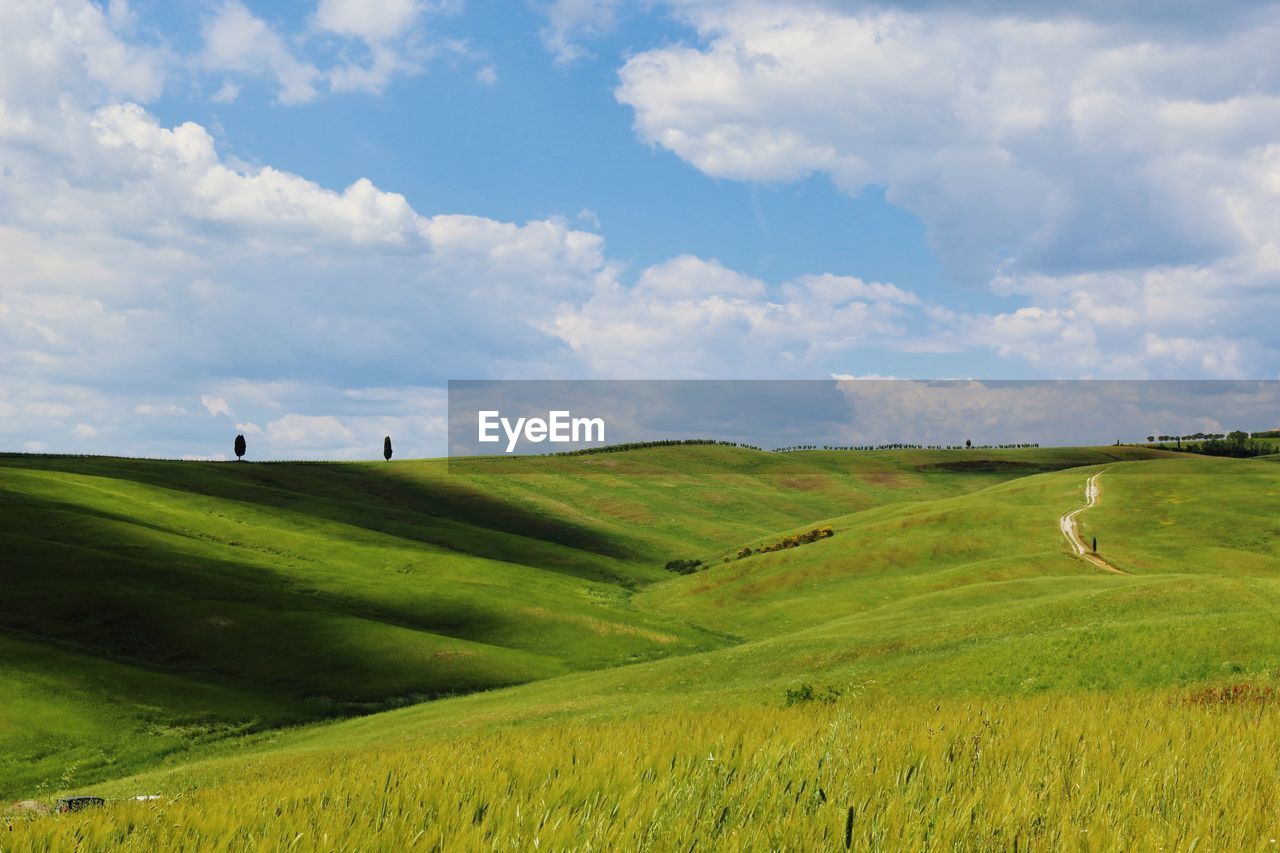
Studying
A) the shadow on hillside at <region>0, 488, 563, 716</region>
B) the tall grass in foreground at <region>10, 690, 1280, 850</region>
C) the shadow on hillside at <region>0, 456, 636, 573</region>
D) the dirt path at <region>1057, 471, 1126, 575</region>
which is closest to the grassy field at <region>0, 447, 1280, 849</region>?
the tall grass in foreground at <region>10, 690, 1280, 850</region>

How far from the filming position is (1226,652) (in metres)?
28.5

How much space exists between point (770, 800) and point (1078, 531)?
87.5 m

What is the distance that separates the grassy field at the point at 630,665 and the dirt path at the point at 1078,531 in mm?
1293

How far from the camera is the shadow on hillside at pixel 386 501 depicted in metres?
115

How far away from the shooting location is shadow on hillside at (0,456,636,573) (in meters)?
115

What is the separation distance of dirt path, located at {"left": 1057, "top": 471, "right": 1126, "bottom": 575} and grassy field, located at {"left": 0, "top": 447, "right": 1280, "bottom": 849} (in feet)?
4.24

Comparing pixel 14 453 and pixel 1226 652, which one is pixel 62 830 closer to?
pixel 1226 652

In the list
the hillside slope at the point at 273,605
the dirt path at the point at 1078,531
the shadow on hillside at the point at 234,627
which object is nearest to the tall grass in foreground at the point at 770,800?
the hillside slope at the point at 273,605

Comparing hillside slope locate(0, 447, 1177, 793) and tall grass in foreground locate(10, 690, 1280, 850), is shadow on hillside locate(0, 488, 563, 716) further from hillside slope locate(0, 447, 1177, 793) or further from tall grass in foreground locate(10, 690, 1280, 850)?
tall grass in foreground locate(10, 690, 1280, 850)

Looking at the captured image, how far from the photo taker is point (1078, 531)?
8350cm

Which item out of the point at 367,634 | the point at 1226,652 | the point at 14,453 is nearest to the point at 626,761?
the point at 1226,652

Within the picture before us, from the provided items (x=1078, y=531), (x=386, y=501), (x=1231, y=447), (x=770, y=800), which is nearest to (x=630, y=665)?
(x=1078, y=531)

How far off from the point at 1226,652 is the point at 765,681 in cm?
1749

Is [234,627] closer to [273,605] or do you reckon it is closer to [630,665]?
[273,605]
